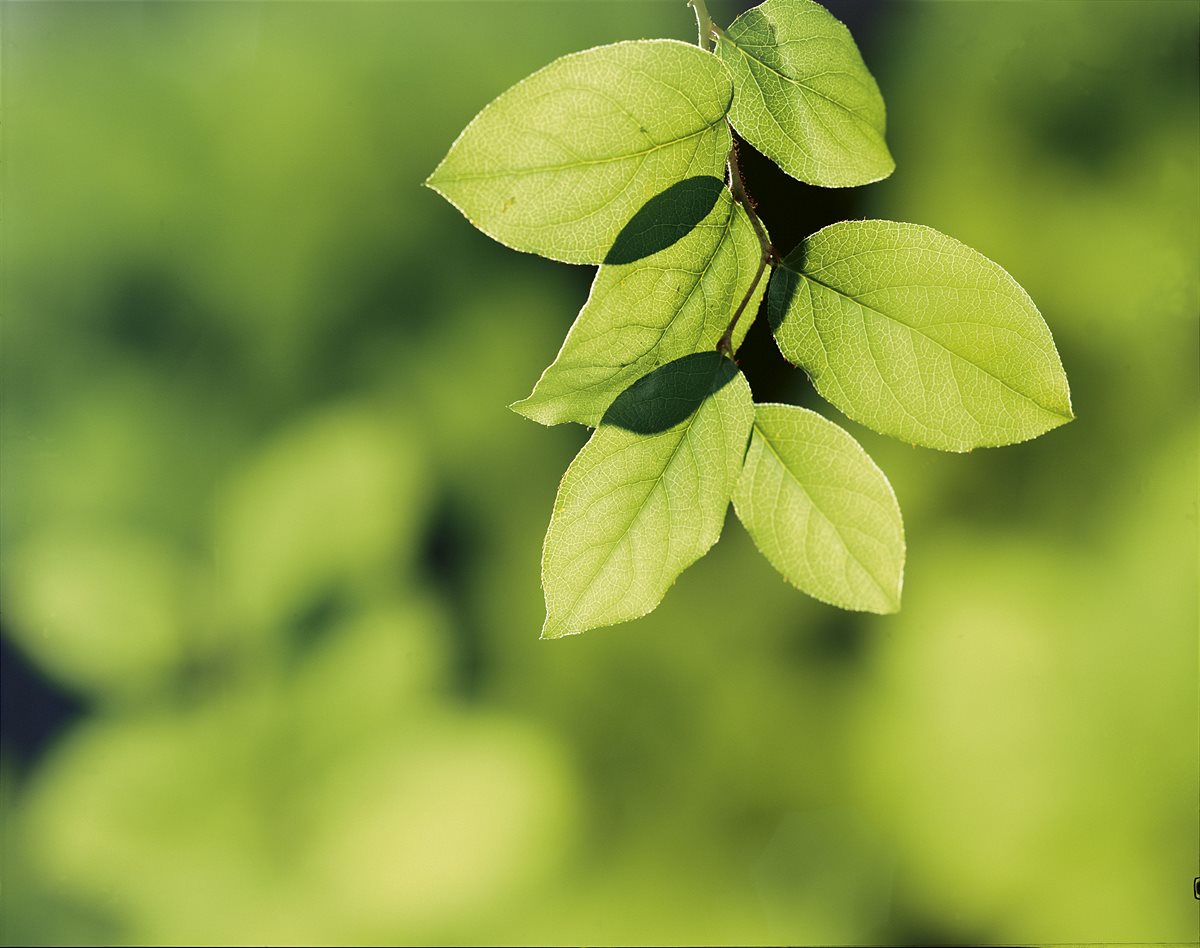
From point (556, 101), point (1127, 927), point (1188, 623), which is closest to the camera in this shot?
point (556, 101)

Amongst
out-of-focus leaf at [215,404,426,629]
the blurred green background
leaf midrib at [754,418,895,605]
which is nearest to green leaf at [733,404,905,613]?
leaf midrib at [754,418,895,605]

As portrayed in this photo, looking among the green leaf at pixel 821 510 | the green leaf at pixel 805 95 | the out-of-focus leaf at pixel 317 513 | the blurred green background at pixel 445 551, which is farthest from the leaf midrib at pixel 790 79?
the out-of-focus leaf at pixel 317 513

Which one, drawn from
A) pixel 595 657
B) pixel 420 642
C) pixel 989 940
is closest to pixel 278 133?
pixel 420 642

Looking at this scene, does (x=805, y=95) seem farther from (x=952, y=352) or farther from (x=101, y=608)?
(x=101, y=608)

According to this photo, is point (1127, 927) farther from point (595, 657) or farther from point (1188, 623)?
point (595, 657)

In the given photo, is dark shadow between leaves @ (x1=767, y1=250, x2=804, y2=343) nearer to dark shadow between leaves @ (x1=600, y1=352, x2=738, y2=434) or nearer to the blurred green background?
dark shadow between leaves @ (x1=600, y1=352, x2=738, y2=434)

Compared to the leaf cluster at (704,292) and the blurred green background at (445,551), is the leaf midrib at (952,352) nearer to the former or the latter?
the leaf cluster at (704,292)

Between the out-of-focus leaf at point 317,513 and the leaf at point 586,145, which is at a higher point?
the leaf at point 586,145
